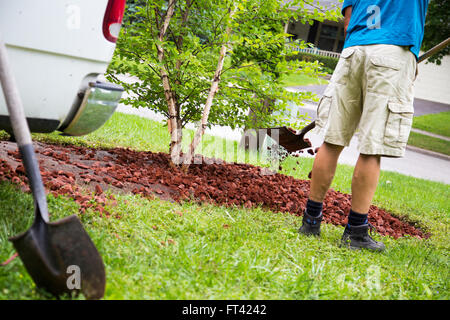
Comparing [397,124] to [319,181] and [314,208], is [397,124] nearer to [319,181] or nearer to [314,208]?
[319,181]

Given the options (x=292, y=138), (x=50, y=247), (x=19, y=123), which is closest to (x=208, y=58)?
(x=292, y=138)

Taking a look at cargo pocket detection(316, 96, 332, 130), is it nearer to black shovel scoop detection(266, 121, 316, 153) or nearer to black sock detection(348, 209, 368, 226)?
black sock detection(348, 209, 368, 226)

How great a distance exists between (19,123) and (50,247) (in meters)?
0.51

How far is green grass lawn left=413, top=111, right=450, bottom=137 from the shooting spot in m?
17.4

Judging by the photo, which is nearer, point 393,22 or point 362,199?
point 393,22

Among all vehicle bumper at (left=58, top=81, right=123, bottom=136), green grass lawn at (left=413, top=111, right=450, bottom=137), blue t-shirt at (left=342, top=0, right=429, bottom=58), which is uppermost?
blue t-shirt at (left=342, top=0, right=429, bottom=58)

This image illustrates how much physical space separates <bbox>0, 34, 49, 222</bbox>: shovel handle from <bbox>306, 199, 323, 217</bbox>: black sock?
1.78 m

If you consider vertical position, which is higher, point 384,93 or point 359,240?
point 384,93

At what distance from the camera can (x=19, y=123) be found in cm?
185

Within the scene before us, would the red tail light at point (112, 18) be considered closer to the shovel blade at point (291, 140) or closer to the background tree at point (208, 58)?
the background tree at point (208, 58)

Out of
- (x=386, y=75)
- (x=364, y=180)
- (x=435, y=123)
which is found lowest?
(x=435, y=123)

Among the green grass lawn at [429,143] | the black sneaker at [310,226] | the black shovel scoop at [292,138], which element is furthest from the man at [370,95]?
the green grass lawn at [429,143]

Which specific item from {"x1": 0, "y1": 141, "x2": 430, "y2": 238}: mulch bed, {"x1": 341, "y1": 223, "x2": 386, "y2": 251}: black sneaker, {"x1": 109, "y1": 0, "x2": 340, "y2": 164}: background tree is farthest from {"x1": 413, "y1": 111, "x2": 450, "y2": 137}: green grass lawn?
{"x1": 341, "y1": 223, "x2": 386, "y2": 251}: black sneaker

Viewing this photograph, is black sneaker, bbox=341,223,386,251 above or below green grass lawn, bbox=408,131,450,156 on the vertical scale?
above
